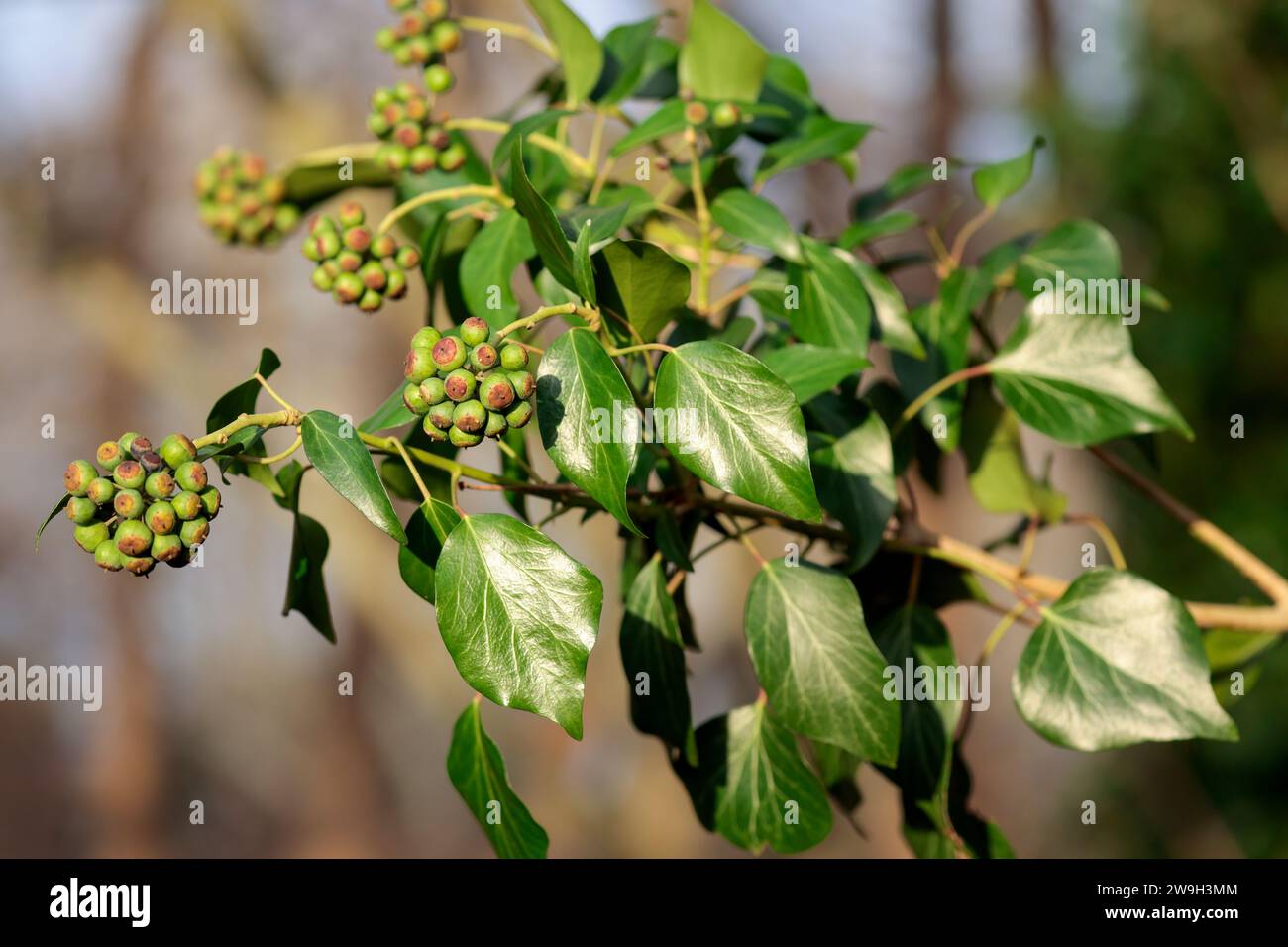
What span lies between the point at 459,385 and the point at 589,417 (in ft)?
0.19

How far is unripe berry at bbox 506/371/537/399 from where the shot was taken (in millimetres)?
Answer: 440

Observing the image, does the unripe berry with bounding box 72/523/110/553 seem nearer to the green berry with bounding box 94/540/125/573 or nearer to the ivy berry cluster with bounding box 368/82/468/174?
the green berry with bounding box 94/540/125/573

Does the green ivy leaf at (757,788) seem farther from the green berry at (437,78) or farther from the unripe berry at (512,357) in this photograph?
the green berry at (437,78)

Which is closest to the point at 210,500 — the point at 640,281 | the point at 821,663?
the point at 640,281

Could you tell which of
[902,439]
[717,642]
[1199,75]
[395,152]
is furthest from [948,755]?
[717,642]

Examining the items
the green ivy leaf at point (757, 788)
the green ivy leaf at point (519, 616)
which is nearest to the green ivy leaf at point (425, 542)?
the green ivy leaf at point (519, 616)

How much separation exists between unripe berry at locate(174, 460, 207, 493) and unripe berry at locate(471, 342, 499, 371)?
120mm

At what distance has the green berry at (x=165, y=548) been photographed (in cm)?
43

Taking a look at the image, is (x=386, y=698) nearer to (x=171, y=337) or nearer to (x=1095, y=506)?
(x=171, y=337)

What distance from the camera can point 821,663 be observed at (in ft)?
1.91

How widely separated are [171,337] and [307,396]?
459 millimetres

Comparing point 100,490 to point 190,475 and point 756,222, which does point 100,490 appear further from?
point 756,222

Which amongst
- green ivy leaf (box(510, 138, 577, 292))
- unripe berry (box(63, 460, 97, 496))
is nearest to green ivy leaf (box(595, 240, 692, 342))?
green ivy leaf (box(510, 138, 577, 292))

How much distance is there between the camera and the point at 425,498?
0.51m
